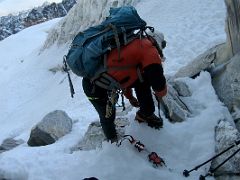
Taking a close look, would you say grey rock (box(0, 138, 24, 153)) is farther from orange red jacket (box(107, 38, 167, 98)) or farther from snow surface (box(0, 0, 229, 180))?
orange red jacket (box(107, 38, 167, 98))

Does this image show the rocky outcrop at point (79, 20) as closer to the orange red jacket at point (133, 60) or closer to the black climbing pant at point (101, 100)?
the black climbing pant at point (101, 100)

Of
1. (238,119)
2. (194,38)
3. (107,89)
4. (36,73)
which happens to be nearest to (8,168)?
(107,89)

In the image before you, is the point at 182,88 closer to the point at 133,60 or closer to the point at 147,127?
the point at 147,127

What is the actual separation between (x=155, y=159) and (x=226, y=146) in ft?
3.76

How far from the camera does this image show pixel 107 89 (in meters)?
6.93

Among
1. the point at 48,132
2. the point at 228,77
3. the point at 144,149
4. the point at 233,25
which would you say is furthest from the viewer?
the point at 48,132

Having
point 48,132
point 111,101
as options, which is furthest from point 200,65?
point 48,132

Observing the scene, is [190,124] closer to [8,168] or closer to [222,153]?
[222,153]

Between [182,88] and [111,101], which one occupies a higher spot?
[111,101]

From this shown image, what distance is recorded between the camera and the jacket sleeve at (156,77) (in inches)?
256

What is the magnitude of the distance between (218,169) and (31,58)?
97.0ft

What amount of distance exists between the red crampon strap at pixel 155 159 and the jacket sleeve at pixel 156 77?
98cm

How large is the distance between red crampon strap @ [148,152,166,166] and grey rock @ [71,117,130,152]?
971 millimetres

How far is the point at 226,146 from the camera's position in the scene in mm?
6898
